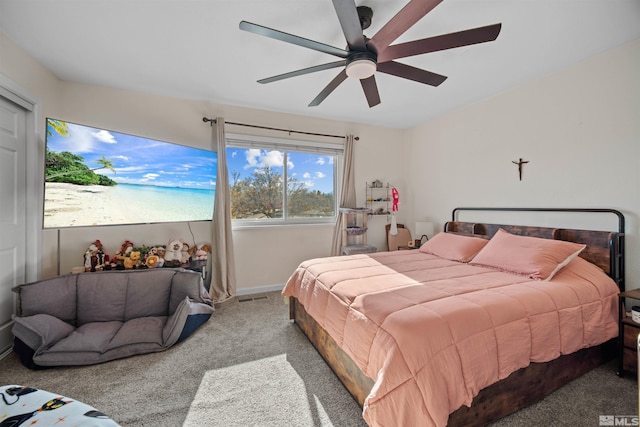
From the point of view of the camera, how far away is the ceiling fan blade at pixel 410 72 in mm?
1890

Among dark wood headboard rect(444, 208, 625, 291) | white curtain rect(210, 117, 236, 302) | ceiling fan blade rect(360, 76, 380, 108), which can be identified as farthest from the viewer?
white curtain rect(210, 117, 236, 302)

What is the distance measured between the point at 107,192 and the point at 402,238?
3.93 metres

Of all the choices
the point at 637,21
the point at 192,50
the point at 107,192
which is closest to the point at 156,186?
the point at 107,192

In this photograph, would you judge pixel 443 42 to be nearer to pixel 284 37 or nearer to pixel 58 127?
pixel 284 37

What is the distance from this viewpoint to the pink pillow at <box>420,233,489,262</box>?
9.12ft

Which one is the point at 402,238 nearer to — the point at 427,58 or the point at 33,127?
the point at 427,58

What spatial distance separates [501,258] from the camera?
2.39 meters

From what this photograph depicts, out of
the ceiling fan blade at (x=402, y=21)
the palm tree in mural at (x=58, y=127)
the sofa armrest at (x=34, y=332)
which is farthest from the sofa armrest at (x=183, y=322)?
the ceiling fan blade at (x=402, y=21)

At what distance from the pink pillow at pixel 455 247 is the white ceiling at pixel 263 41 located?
1.72 m

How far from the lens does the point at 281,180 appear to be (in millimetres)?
3969

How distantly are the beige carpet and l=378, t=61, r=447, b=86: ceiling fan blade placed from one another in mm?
2243

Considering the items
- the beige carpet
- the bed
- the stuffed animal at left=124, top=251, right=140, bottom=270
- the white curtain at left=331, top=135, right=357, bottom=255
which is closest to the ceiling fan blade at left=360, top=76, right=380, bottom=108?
the bed

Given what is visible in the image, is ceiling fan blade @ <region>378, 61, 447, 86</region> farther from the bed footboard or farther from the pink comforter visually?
the bed footboard

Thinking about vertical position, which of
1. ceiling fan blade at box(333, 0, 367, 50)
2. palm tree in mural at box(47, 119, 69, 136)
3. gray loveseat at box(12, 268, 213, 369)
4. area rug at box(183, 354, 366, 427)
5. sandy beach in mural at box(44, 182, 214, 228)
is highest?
ceiling fan blade at box(333, 0, 367, 50)
